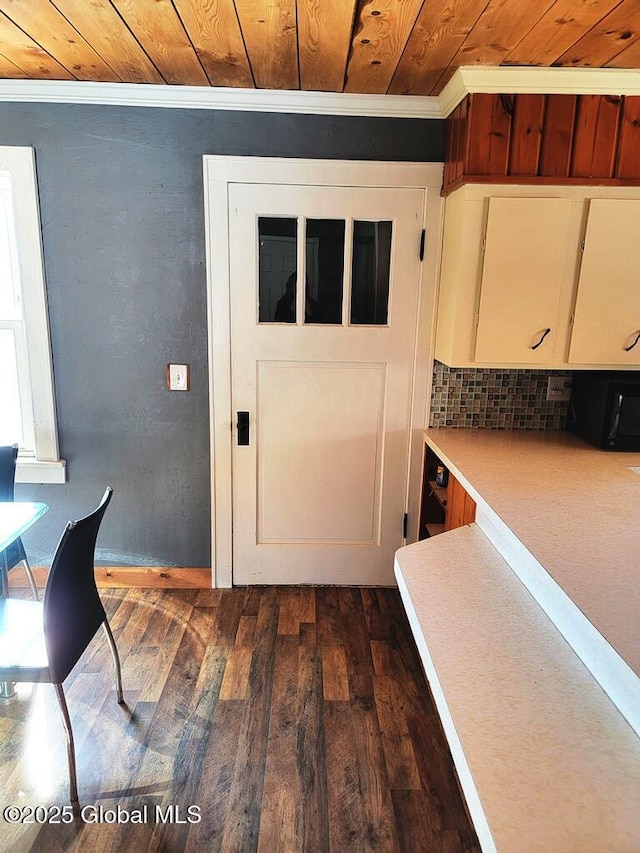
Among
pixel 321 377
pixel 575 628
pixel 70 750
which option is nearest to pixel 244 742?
pixel 70 750

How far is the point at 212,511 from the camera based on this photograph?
2.75 metres

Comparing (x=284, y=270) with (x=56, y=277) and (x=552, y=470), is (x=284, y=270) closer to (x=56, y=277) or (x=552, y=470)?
(x=56, y=277)

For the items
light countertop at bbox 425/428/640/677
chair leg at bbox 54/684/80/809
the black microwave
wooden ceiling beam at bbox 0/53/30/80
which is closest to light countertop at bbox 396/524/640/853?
light countertop at bbox 425/428/640/677

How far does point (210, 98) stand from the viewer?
7.68 feet

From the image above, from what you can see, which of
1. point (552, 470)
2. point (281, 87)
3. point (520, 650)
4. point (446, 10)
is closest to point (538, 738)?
point (520, 650)

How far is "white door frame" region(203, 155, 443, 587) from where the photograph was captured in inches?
95.3

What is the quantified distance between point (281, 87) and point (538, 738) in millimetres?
2422

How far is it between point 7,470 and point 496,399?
6.98ft

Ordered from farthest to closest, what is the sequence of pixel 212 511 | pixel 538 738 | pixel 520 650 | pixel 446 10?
1. pixel 212 511
2. pixel 446 10
3. pixel 520 650
4. pixel 538 738

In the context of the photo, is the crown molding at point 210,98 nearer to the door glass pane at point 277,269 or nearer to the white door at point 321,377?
the white door at point 321,377

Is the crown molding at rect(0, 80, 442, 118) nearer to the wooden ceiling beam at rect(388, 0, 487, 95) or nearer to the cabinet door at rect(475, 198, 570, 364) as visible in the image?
the wooden ceiling beam at rect(388, 0, 487, 95)

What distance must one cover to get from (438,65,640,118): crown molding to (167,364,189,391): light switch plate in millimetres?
1629

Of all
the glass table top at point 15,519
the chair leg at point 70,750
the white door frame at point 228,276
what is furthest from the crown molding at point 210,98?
the chair leg at point 70,750

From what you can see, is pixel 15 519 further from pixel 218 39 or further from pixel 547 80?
pixel 547 80
